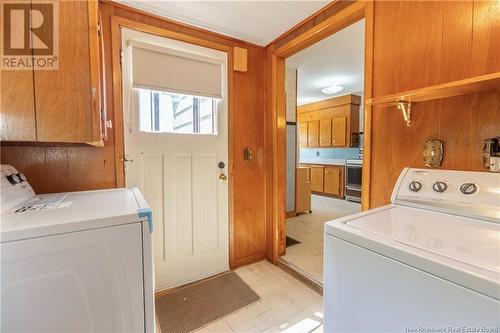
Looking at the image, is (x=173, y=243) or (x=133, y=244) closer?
(x=133, y=244)

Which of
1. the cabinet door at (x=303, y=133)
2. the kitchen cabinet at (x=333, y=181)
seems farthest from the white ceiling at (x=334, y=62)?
the kitchen cabinet at (x=333, y=181)

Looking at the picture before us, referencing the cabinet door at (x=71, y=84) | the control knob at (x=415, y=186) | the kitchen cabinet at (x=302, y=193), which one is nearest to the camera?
the cabinet door at (x=71, y=84)

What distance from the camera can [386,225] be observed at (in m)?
0.88

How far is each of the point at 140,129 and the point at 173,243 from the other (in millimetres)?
985

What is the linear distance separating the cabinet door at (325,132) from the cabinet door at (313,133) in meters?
0.12

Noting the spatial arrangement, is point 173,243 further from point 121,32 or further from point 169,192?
point 121,32

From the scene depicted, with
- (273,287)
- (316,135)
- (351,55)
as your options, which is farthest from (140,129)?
(316,135)

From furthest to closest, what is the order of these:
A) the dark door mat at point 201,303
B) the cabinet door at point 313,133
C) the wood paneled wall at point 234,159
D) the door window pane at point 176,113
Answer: the cabinet door at point 313,133, the door window pane at point 176,113, the dark door mat at point 201,303, the wood paneled wall at point 234,159

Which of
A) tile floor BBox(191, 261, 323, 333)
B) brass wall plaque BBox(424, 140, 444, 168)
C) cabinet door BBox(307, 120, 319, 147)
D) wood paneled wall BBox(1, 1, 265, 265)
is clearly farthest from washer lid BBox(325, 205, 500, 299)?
cabinet door BBox(307, 120, 319, 147)

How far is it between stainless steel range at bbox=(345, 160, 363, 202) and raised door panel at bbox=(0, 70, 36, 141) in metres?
4.95

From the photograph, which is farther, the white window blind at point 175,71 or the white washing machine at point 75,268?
the white window blind at point 175,71

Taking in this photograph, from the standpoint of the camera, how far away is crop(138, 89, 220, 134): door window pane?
1856 mm

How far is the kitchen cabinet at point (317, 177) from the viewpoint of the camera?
5696 millimetres

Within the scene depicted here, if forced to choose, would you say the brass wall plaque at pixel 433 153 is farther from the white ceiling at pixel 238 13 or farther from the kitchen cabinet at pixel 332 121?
the kitchen cabinet at pixel 332 121
